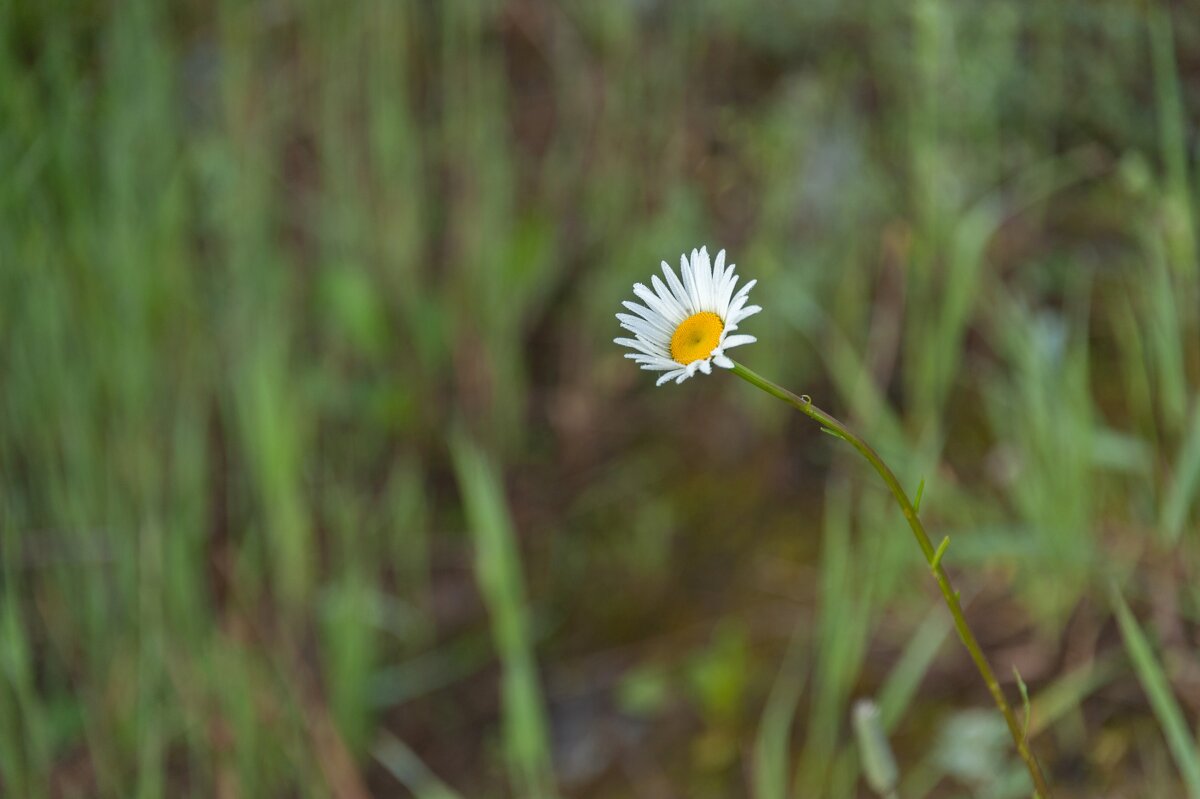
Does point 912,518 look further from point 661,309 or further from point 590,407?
point 590,407

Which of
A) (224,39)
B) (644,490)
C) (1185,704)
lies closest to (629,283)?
(644,490)

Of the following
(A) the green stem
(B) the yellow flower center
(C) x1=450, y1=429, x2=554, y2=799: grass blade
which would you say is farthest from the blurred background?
(B) the yellow flower center

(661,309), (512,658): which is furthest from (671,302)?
(512,658)

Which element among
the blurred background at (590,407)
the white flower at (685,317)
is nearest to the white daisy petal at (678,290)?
the white flower at (685,317)

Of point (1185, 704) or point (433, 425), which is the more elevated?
point (433, 425)

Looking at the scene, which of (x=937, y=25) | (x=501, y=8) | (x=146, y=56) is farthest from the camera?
(x=501, y=8)

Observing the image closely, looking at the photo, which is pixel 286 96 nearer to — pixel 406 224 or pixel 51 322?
pixel 406 224
